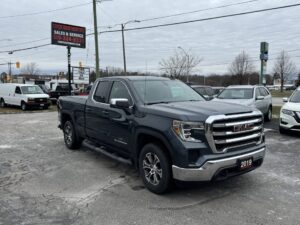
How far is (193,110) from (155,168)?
1.11 m

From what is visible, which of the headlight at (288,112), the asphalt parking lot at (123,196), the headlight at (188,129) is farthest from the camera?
the headlight at (288,112)

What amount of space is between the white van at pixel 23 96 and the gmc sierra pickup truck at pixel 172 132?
55.6ft

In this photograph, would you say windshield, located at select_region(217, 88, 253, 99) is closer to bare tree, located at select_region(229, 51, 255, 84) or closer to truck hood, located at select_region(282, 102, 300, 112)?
truck hood, located at select_region(282, 102, 300, 112)

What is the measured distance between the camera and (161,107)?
5219mm

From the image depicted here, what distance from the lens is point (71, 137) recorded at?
330 inches

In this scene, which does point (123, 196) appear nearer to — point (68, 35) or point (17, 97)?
point (17, 97)

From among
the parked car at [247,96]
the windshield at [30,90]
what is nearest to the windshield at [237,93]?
the parked car at [247,96]

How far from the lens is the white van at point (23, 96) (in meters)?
22.3

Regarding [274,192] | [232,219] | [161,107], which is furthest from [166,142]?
[274,192]

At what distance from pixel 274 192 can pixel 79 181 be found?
3366mm

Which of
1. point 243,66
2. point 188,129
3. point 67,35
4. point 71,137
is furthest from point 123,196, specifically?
point 243,66

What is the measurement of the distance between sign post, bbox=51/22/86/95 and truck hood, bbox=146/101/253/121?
2278 centimetres

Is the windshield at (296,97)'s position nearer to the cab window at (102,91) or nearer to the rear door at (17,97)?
the cab window at (102,91)

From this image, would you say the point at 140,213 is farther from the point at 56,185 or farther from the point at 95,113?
the point at 95,113
